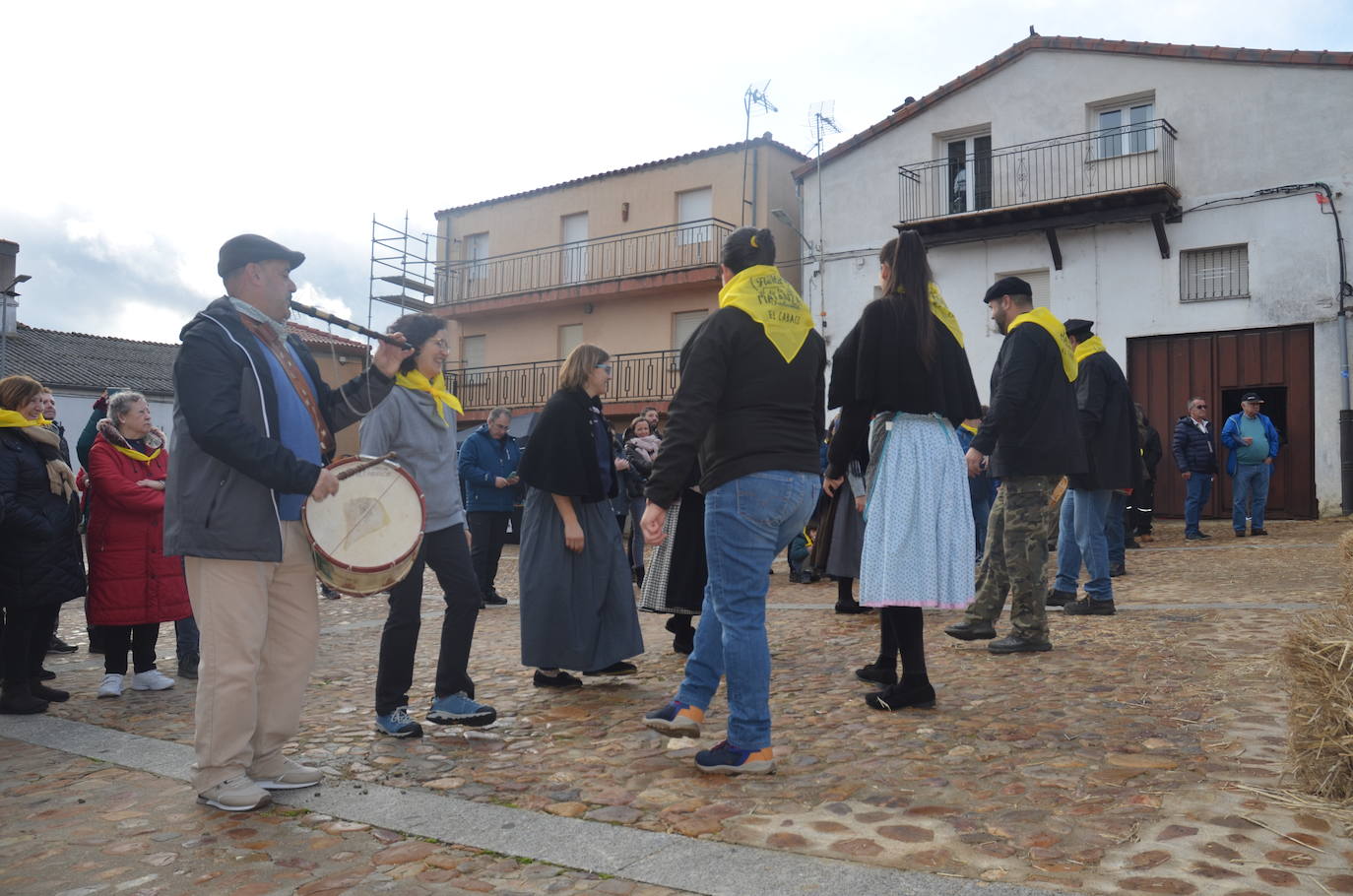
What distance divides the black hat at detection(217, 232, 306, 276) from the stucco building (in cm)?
2117

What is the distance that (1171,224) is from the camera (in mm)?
19031

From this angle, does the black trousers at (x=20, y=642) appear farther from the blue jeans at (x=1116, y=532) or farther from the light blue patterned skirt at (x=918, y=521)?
the blue jeans at (x=1116, y=532)

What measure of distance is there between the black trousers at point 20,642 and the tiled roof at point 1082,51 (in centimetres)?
2016

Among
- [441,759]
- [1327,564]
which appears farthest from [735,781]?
[1327,564]

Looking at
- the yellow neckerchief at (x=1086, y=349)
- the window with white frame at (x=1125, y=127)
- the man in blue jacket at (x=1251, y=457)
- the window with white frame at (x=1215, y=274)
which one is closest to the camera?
the yellow neckerchief at (x=1086, y=349)

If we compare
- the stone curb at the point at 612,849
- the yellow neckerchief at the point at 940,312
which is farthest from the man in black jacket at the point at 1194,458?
the stone curb at the point at 612,849

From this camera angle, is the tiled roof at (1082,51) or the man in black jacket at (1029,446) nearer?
the man in black jacket at (1029,446)

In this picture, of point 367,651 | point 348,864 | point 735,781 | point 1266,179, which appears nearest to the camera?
point 348,864

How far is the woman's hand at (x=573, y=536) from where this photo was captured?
5.38m

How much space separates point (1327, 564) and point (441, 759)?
981cm

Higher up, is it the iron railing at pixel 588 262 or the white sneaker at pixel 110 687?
the iron railing at pixel 588 262

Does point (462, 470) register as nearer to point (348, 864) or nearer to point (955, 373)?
point (955, 373)

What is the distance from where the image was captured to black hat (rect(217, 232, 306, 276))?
155 inches

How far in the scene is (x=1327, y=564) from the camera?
A: 10430 mm
